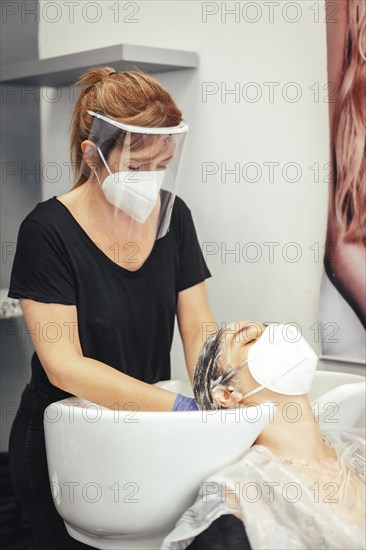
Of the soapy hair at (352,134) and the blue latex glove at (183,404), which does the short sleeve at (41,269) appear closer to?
the blue latex glove at (183,404)

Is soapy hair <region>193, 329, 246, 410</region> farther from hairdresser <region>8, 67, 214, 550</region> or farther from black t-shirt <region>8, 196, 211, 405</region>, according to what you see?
black t-shirt <region>8, 196, 211, 405</region>

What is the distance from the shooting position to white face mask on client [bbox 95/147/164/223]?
65.5 inches

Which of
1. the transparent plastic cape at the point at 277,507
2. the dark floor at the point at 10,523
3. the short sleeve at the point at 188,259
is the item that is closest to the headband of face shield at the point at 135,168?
the short sleeve at the point at 188,259

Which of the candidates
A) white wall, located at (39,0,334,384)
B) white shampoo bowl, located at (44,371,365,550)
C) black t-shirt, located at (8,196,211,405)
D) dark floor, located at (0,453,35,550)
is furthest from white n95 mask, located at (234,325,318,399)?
dark floor, located at (0,453,35,550)

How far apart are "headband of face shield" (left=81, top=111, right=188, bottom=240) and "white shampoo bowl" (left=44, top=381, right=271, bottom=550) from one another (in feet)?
1.51

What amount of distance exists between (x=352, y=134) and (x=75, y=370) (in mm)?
876

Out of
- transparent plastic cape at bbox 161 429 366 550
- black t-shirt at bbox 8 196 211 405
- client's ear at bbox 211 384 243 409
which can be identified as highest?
black t-shirt at bbox 8 196 211 405

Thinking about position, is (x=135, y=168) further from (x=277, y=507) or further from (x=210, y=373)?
(x=277, y=507)

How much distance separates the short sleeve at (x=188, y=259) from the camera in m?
1.90

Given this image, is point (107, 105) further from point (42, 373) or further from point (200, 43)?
point (200, 43)

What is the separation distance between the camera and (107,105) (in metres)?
1.63

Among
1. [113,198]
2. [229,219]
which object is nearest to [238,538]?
[113,198]

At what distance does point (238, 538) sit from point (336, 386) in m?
0.62

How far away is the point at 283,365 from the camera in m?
1.52
